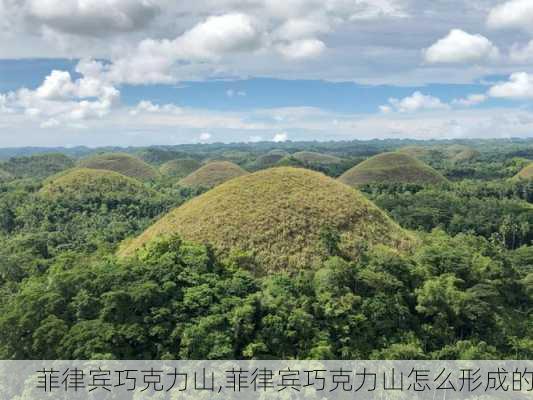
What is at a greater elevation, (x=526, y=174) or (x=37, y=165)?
(x=37, y=165)

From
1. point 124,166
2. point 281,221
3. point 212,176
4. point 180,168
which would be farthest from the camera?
point 180,168

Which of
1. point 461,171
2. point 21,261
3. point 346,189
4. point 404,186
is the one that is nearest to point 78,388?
point 21,261

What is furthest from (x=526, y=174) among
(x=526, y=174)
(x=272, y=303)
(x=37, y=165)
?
(x=37, y=165)

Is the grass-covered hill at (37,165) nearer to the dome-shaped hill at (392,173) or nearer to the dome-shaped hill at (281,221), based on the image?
the dome-shaped hill at (392,173)

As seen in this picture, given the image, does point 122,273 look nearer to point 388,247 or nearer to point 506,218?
point 388,247

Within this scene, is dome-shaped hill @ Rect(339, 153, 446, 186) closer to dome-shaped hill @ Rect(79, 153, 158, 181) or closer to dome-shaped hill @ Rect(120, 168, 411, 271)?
dome-shaped hill @ Rect(79, 153, 158, 181)

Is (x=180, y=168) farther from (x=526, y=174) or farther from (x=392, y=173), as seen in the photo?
(x=526, y=174)
